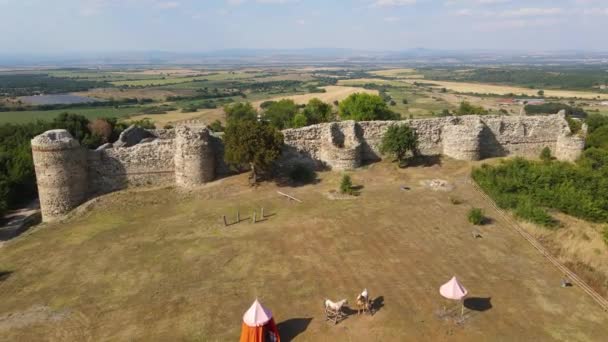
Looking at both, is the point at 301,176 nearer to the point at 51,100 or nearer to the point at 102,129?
the point at 102,129

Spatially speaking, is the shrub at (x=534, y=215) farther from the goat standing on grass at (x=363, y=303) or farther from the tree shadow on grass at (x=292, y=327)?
the tree shadow on grass at (x=292, y=327)

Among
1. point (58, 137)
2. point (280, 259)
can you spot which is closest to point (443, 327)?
point (280, 259)

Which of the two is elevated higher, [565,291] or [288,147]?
[288,147]

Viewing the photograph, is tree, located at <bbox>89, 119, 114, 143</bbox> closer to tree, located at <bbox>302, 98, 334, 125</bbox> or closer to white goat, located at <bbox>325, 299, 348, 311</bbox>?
Result: tree, located at <bbox>302, 98, 334, 125</bbox>

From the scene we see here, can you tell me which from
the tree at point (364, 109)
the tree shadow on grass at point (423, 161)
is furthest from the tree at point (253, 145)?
the tree at point (364, 109)

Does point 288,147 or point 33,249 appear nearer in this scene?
point 33,249

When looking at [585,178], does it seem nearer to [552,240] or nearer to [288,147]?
[552,240]

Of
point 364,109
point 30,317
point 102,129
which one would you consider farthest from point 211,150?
point 364,109
